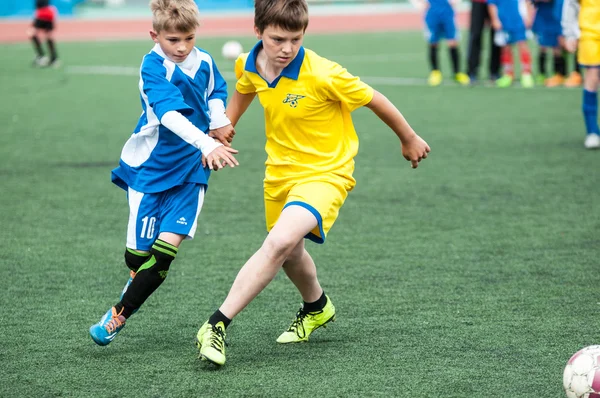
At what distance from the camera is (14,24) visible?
29.2m

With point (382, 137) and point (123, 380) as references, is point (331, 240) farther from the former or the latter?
point (382, 137)

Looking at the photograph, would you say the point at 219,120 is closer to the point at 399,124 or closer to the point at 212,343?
the point at 399,124

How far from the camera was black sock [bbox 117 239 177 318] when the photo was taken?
4004 mm

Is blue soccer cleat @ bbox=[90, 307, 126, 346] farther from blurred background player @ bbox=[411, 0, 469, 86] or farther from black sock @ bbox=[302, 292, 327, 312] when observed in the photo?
blurred background player @ bbox=[411, 0, 469, 86]

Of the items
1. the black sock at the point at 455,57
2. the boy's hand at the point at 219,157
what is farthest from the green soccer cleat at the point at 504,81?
the boy's hand at the point at 219,157

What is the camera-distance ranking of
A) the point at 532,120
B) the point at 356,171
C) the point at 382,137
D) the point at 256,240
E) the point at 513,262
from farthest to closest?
the point at 532,120 → the point at 382,137 → the point at 356,171 → the point at 256,240 → the point at 513,262

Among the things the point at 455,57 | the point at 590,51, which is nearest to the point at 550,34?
the point at 455,57

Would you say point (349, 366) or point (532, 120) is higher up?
point (349, 366)

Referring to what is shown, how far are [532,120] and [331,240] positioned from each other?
5677 mm

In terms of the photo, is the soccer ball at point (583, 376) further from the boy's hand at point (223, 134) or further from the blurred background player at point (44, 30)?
the blurred background player at point (44, 30)

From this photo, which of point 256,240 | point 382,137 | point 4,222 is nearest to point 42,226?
point 4,222

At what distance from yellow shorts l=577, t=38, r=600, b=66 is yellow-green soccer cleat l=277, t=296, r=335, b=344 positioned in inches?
206

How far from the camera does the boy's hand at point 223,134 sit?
162 inches

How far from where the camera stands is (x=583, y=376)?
10.5 ft
